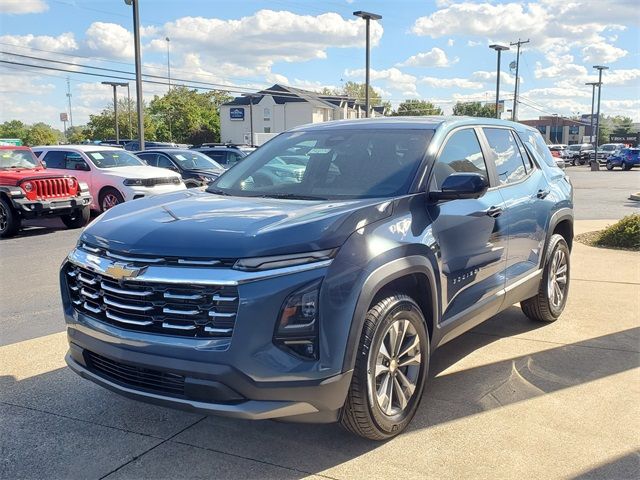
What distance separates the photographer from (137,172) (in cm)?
1457

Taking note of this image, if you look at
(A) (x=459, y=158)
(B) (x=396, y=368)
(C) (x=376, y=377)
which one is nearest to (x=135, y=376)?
(C) (x=376, y=377)

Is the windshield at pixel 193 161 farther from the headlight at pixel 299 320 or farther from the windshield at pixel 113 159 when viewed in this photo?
the headlight at pixel 299 320

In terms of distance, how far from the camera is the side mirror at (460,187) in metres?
3.70

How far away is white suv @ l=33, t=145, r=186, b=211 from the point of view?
14133mm

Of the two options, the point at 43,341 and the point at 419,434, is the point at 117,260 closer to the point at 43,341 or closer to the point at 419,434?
Answer: the point at 419,434

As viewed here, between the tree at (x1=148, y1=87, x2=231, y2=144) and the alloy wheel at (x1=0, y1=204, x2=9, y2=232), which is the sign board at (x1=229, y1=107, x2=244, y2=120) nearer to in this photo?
the tree at (x1=148, y1=87, x2=231, y2=144)

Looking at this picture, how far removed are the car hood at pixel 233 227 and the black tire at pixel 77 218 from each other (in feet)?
32.8

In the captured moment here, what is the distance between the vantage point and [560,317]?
5.92 meters

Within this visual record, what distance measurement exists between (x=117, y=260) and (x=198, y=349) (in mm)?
688

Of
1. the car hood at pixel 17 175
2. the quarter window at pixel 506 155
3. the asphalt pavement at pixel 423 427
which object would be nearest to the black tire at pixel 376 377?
the asphalt pavement at pixel 423 427

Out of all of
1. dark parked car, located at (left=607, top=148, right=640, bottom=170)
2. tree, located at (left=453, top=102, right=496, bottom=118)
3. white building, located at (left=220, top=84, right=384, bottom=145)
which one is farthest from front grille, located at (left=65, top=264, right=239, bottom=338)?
tree, located at (left=453, top=102, right=496, bottom=118)

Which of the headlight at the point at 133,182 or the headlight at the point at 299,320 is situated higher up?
the headlight at the point at 299,320

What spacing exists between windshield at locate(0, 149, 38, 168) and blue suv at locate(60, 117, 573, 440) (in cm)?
1046

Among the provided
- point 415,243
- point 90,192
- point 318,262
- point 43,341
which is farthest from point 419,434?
point 90,192
